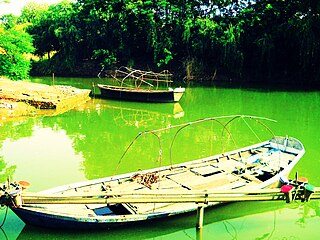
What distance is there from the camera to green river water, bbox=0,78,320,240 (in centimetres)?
613

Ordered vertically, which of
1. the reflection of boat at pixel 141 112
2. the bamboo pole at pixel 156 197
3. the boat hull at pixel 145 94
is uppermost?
the boat hull at pixel 145 94

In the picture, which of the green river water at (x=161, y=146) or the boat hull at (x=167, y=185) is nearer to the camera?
the boat hull at (x=167, y=185)

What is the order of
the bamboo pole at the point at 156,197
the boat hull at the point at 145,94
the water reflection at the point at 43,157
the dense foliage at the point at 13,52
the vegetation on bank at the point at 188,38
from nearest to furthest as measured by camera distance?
the bamboo pole at the point at 156,197
the water reflection at the point at 43,157
the dense foliage at the point at 13,52
the boat hull at the point at 145,94
the vegetation on bank at the point at 188,38

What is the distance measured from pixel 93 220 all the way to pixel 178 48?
2383cm

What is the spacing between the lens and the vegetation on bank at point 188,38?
23203 millimetres

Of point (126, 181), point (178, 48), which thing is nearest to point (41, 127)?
point (126, 181)

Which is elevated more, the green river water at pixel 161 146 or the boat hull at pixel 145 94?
the boat hull at pixel 145 94

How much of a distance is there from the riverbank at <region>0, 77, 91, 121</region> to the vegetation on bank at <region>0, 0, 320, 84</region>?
5.79ft

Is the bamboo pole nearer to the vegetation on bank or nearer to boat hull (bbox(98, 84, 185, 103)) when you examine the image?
boat hull (bbox(98, 84, 185, 103))

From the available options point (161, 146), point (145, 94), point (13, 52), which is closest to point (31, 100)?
point (13, 52)

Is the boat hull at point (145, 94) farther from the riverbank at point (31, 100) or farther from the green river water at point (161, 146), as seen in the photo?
the riverbank at point (31, 100)

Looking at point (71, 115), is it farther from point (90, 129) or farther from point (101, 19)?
point (101, 19)

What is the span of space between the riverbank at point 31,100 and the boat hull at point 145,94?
1.77 m

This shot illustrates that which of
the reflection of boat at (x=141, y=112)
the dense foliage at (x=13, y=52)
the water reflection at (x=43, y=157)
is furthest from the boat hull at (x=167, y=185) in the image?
the dense foliage at (x=13, y=52)
